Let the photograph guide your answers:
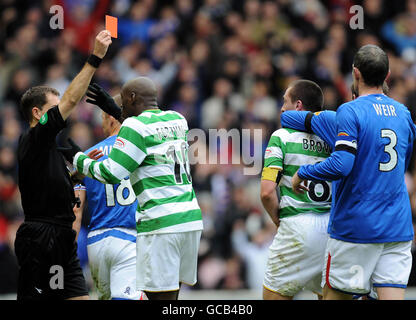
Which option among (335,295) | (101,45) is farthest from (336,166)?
(101,45)

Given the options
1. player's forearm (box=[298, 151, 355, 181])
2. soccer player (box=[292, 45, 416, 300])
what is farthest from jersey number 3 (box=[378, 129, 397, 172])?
player's forearm (box=[298, 151, 355, 181])

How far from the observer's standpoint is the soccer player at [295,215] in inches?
246

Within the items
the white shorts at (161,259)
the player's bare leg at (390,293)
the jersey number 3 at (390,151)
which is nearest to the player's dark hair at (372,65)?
the jersey number 3 at (390,151)

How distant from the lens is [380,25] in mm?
14445

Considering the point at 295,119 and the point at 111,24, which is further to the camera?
the point at 295,119

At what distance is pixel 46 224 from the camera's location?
231 inches

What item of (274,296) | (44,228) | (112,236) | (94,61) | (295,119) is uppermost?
(94,61)

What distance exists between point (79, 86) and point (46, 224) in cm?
113

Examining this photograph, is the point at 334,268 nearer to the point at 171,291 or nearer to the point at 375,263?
the point at 375,263

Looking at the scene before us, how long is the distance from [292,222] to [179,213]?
3.35 ft

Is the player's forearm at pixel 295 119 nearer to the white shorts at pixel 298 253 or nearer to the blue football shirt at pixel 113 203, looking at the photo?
the white shorts at pixel 298 253

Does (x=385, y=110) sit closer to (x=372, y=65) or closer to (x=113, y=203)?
(x=372, y=65)

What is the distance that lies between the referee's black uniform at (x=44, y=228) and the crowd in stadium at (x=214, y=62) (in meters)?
5.22
